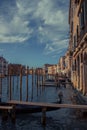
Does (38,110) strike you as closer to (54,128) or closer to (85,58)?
(54,128)

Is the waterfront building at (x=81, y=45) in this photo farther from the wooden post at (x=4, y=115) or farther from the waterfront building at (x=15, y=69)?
the wooden post at (x=4, y=115)

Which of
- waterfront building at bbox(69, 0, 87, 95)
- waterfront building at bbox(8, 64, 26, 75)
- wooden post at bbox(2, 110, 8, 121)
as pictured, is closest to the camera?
wooden post at bbox(2, 110, 8, 121)

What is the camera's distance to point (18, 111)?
1630 centimetres

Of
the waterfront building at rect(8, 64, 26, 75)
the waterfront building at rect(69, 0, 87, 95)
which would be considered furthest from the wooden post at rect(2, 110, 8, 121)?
the waterfront building at rect(8, 64, 26, 75)

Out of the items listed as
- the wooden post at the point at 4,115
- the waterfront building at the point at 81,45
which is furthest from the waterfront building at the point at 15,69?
the wooden post at the point at 4,115

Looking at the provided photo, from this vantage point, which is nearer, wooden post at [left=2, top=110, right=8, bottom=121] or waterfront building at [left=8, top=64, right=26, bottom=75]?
wooden post at [left=2, top=110, right=8, bottom=121]

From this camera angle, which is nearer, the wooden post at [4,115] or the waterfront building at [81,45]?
the wooden post at [4,115]

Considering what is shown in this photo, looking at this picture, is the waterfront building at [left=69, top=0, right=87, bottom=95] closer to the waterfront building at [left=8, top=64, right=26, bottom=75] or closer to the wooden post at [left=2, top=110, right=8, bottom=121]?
the waterfront building at [left=8, top=64, right=26, bottom=75]

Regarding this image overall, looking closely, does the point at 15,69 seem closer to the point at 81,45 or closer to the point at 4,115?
the point at 81,45

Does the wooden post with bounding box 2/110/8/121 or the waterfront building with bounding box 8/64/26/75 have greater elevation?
the waterfront building with bounding box 8/64/26/75

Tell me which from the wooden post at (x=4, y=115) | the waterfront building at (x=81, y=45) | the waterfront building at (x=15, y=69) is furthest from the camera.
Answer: the waterfront building at (x=15, y=69)

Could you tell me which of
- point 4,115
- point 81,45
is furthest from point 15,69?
point 4,115

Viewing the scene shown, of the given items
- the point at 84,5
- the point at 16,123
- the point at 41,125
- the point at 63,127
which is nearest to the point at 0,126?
the point at 16,123

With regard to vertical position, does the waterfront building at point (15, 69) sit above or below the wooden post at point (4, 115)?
above
